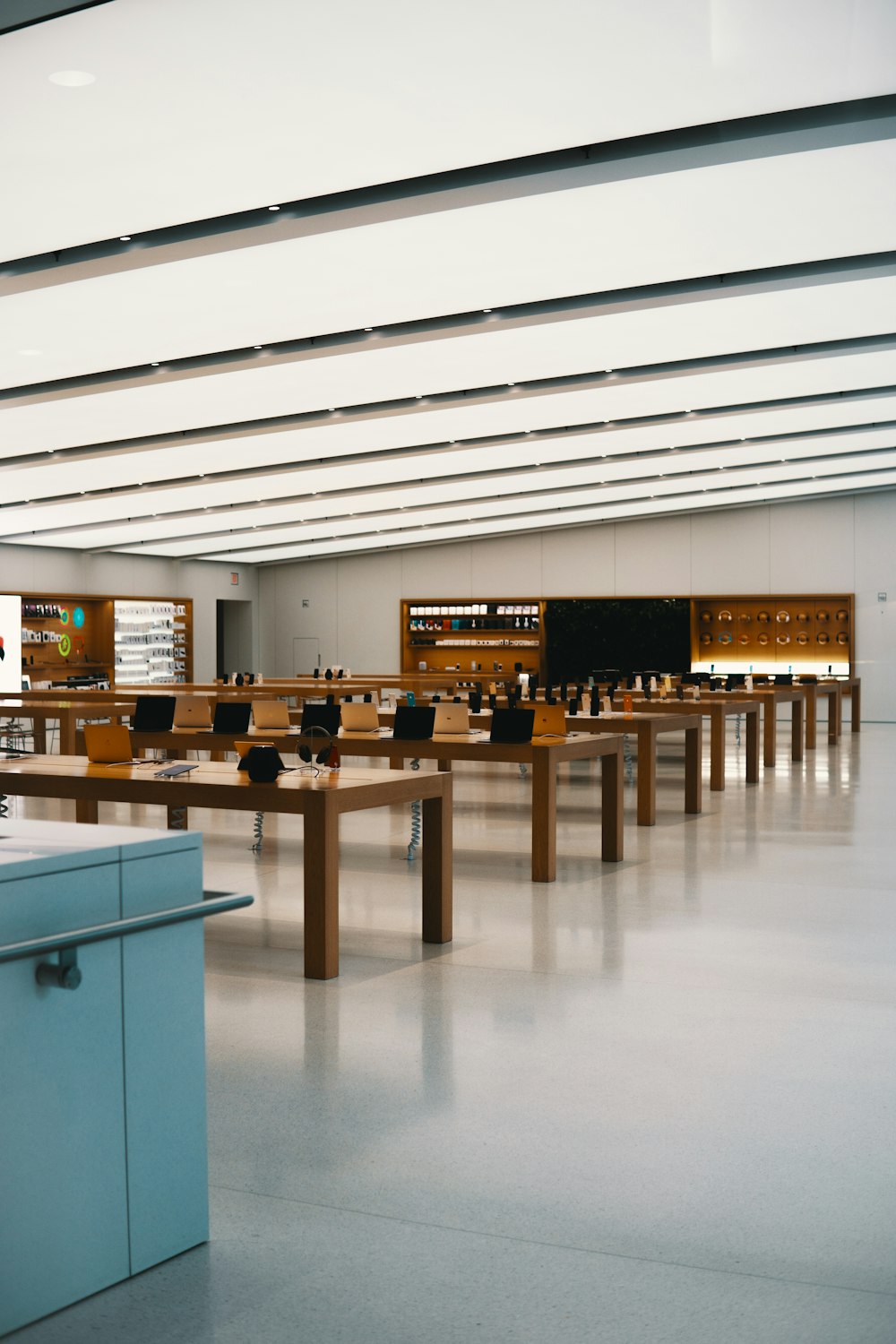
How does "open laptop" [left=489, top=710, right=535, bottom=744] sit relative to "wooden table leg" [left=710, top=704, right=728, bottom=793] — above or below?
above

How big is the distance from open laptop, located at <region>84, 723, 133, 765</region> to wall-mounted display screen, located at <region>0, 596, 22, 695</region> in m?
14.4

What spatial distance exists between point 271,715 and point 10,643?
13.0 metres

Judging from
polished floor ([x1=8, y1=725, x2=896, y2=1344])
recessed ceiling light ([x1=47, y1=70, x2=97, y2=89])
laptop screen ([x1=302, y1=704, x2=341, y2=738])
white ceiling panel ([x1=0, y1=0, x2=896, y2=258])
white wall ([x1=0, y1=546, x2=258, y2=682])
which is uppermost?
white ceiling panel ([x1=0, y1=0, x2=896, y2=258])

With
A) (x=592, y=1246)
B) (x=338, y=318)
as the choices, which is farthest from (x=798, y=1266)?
(x=338, y=318)

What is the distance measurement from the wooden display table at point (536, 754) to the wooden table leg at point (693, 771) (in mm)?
2274

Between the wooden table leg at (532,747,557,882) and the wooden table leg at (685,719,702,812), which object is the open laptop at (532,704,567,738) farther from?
the wooden table leg at (685,719,702,812)

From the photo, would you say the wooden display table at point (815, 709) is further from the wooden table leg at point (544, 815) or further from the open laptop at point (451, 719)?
the wooden table leg at point (544, 815)

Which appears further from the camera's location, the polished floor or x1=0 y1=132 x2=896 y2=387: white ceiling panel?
x1=0 y1=132 x2=896 y2=387: white ceiling panel

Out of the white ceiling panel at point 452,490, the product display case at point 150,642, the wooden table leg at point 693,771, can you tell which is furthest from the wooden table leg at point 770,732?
the product display case at point 150,642

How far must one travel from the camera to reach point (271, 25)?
4836mm

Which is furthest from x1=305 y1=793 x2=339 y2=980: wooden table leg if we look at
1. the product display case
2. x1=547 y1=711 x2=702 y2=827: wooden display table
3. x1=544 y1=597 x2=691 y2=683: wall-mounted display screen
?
x1=544 y1=597 x2=691 y2=683: wall-mounted display screen

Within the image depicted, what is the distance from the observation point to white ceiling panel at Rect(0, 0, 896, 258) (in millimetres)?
4859

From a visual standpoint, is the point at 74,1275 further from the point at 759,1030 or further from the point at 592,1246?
the point at 759,1030

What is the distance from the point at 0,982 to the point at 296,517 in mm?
17987
